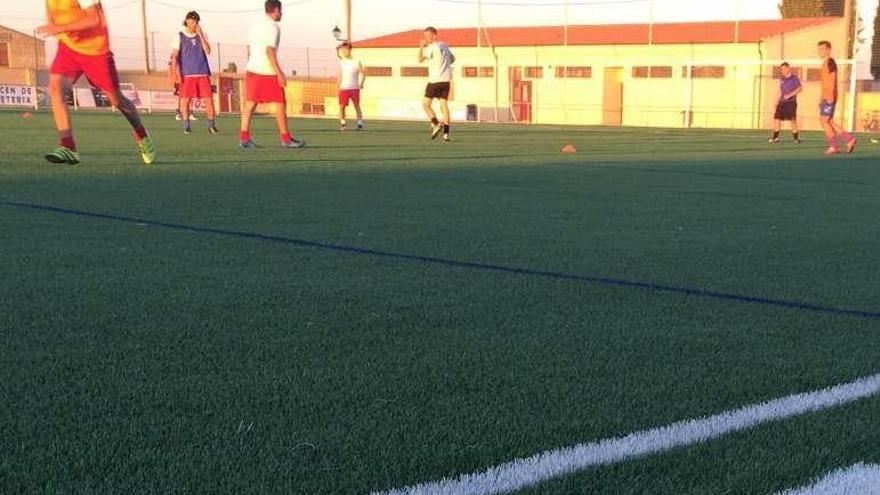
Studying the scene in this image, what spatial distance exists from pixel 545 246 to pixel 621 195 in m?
2.63

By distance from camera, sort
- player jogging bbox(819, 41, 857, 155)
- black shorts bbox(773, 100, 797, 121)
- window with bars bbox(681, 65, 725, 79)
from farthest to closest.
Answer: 1. window with bars bbox(681, 65, 725, 79)
2. black shorts bbox(773, 100, 797, 121)
3. player jogging bbox(819, 41, 857, 155)

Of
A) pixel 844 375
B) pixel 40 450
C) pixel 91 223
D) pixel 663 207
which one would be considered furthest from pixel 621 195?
pixel 40 450

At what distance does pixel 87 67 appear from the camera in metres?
7.88

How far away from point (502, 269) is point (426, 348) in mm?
1228

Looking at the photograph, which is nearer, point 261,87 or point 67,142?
point 67,142

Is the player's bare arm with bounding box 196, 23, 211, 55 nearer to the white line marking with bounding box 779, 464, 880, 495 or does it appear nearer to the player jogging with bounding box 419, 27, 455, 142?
the player jogging with bounding box 419, 27, 455, 142

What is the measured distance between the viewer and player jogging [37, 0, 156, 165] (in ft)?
24.8

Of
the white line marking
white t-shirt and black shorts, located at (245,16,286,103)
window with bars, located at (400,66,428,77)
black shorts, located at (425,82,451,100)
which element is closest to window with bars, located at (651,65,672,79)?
window with bars, located at (400,66,428,77)

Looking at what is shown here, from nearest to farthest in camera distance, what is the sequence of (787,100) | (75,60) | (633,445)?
(633,445) → (75,60) → (787,100)

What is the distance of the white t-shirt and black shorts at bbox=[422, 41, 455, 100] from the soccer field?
1051 cm

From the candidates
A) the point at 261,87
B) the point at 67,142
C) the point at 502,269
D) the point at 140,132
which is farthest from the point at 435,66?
the point at 502,269

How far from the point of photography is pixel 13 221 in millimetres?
4516

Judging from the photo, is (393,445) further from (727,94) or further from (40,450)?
(727,94)

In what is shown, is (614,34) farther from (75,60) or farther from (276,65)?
(75,60)
